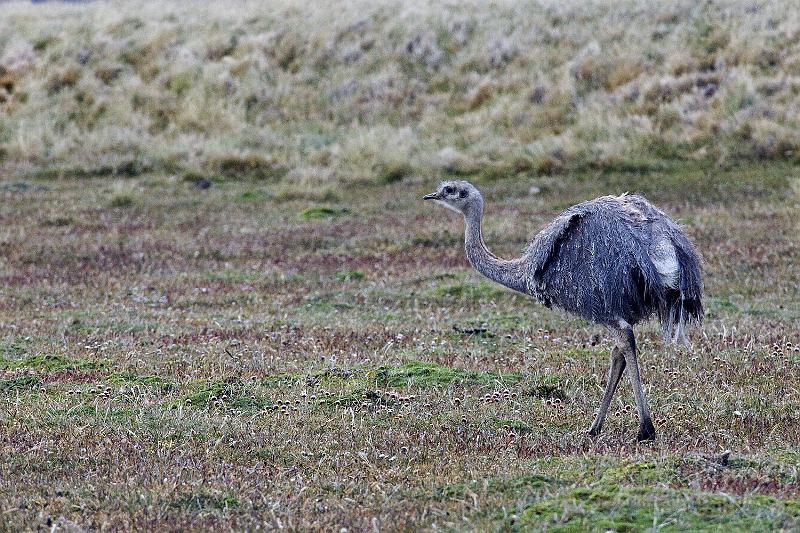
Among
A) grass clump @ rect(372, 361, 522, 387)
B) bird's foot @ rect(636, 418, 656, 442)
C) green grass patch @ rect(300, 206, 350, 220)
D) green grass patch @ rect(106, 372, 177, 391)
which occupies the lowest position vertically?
green grass patch @ rect(106, 372, 177, 391)

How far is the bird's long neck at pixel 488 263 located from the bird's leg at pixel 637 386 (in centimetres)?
84

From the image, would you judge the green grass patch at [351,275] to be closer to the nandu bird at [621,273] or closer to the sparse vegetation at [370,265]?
the sparse vegetation at [370,265]

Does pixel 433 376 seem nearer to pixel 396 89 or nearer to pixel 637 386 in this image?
pixel 637 386

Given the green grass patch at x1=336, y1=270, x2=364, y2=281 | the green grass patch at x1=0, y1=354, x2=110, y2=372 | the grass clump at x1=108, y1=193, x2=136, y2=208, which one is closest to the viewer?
the green grass patch at x1=0, y1=354, x2=110, y2=372

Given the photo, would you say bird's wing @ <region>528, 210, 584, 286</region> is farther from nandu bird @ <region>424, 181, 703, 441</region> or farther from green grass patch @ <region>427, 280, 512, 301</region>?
green grass patch @ <region>427, 280, 512, 301</region>

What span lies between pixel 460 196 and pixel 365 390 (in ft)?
5.47

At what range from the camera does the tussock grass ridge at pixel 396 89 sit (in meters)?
25.1

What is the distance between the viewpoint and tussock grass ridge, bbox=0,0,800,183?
25062mm

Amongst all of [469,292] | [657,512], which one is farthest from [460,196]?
[469,292]

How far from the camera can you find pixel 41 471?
6.70m

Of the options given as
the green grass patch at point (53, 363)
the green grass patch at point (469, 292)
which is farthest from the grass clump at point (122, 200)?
the green grass patch at point (53, 363)

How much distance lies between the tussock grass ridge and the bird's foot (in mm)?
16673

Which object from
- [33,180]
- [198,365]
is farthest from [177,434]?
[33,180]

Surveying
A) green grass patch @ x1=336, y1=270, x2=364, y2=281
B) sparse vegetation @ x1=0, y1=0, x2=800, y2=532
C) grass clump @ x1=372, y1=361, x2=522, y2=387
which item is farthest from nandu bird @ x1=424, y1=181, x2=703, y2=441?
green grass patch @ x1=336, y1=270, x2=364, y2=281
